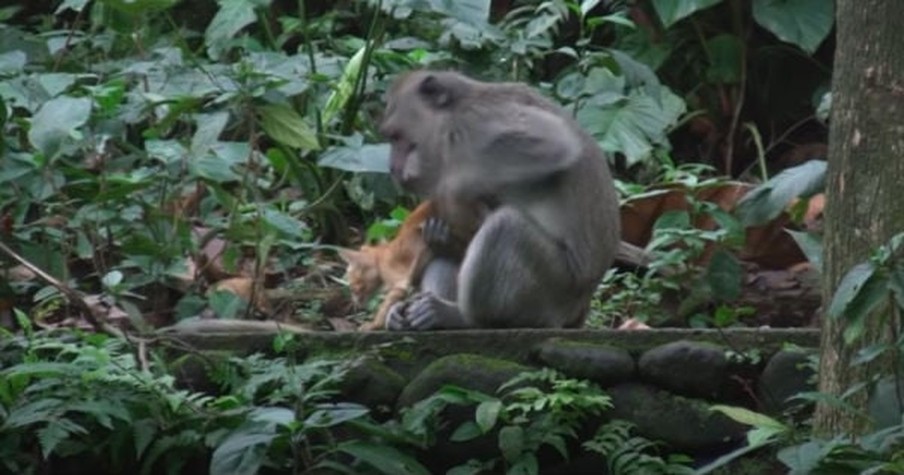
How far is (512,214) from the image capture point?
696cm

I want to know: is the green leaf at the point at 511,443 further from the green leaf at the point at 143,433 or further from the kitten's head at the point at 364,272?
the kitten's head at the point at 364,272

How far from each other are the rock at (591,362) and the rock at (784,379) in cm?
41

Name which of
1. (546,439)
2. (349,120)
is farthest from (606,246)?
(349,120)

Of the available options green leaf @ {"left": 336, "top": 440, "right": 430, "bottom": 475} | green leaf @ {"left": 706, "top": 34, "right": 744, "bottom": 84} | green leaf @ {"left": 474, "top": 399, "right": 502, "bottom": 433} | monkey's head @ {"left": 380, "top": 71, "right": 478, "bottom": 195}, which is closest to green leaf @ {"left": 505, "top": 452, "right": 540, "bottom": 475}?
green leaf @ {"left": 474, "top": 399, "right": 502, "bottom": 433}

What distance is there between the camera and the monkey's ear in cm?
735

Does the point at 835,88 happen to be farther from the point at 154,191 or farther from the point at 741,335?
the point at 154,191

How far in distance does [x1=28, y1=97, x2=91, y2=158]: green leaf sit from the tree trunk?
105 inches

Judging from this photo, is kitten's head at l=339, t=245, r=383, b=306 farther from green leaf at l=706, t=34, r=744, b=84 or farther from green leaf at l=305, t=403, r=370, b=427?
green leaf at l=706, t=34, r=744, b=84

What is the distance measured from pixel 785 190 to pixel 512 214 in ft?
3.07

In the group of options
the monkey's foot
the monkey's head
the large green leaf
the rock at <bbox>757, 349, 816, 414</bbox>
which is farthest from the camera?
the large green leaf

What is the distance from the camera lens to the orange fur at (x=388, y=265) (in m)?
7.38

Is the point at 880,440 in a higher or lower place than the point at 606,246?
higher

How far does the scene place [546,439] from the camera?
6004mm

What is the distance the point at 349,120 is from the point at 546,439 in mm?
2933
